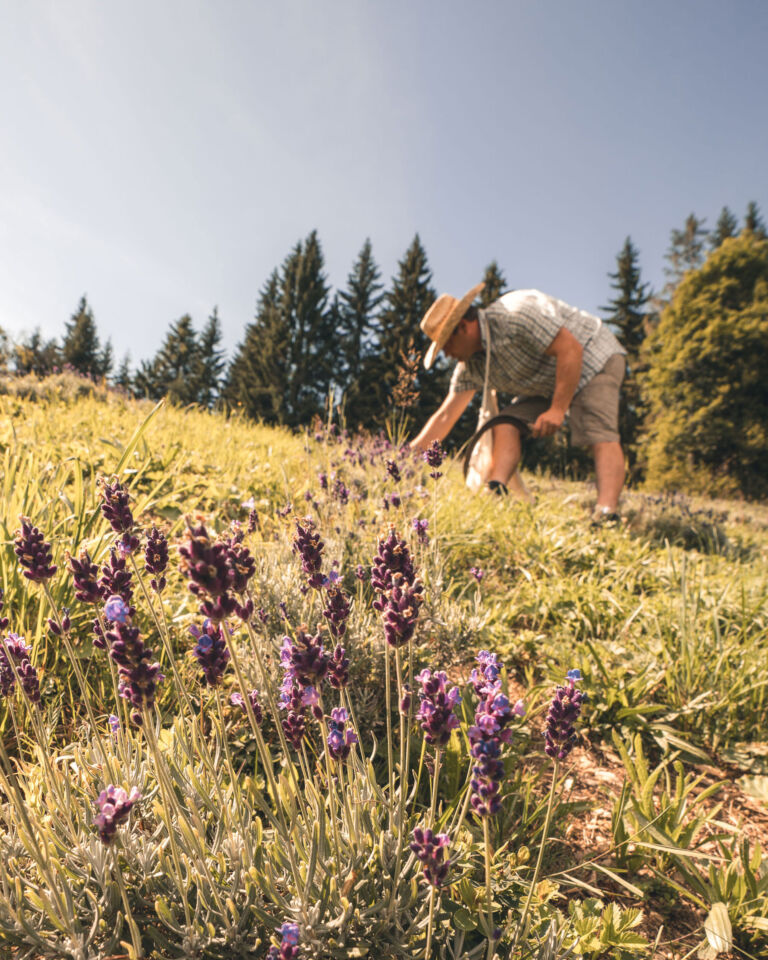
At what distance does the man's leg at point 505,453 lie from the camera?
180 inches

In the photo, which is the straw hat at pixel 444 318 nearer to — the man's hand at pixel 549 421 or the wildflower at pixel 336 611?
the man's hand at pixel 549 421

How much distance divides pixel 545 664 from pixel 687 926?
93 cm

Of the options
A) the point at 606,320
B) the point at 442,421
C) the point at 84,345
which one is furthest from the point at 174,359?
the point at 442,421

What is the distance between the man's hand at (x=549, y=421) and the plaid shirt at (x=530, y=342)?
61 cm

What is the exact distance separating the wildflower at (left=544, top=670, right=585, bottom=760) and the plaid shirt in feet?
13.0

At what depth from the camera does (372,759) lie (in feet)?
4.31

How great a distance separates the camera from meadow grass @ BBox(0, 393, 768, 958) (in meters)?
0.87

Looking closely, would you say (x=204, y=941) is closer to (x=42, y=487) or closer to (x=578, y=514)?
(x=42, y=487)

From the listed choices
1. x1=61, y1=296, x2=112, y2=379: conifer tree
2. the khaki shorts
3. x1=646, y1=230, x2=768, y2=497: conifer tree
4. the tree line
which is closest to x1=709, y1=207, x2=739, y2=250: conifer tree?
the tree line

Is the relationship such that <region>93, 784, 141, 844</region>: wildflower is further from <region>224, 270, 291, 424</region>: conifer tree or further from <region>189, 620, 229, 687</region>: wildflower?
<region>224, 270, 291, 424</region>: conifer tree

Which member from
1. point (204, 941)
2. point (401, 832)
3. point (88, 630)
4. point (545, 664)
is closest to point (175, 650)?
point (88, 630)

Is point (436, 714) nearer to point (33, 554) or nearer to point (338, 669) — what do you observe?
point (338, 669)

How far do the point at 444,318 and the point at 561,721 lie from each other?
415 cm

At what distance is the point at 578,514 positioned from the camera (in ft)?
13.4
